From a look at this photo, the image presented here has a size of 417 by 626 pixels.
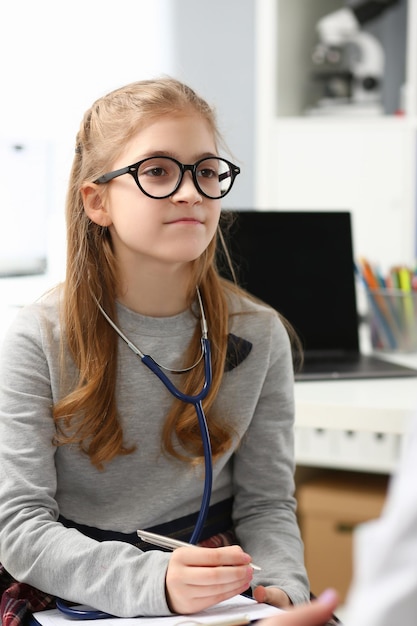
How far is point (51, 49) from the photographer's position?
2.80 meters

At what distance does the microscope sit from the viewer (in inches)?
117

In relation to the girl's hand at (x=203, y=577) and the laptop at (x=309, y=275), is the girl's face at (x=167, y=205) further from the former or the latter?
the laptop at (x=309, y=275)

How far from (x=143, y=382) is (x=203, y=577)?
29 centimetres

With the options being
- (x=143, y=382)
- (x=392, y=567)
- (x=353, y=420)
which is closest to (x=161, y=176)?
(x=143, y=382)

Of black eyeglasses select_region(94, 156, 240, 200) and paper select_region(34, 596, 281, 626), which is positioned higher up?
black eyeglasses select_region(94, 156, 240, 200)

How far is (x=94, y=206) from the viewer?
115 cm

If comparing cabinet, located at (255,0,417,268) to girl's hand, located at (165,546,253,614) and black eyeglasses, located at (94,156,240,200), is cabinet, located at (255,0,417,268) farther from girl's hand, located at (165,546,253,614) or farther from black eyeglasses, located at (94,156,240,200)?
girl's hand, located at (165,546,253,614)

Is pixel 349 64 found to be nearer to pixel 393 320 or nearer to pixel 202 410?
pixel 393 320

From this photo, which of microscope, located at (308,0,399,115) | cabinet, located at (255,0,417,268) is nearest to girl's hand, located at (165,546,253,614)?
cabinet, located at (255,0,417,268)

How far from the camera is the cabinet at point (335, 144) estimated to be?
288cm

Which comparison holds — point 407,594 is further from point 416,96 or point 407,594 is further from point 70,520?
point 416,96

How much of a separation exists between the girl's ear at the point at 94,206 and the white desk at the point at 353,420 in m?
0.52

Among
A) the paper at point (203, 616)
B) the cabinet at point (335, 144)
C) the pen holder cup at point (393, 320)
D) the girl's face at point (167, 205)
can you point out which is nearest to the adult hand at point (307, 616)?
the paper at point (203, 616)

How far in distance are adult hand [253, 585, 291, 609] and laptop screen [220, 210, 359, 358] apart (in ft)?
2.61
